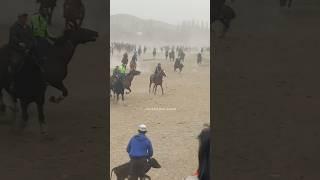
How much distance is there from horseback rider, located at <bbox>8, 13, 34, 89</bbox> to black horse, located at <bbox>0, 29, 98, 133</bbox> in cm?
4

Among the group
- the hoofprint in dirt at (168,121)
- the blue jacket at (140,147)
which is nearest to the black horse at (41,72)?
the blue jacket at (140,147)

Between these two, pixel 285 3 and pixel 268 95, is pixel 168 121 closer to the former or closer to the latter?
pixel 268 95

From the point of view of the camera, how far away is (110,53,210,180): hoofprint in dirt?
10305mm

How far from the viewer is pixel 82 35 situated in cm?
508

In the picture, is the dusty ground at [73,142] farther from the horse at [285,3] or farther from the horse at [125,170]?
the horse at [125,170]

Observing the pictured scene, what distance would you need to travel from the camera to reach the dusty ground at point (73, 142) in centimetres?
511

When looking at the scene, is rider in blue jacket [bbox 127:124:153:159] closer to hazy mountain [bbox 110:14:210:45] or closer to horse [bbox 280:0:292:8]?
horse [bbox 280:0:292:8]

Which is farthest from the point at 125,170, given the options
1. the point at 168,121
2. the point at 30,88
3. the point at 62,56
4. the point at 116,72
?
the point at 116,72

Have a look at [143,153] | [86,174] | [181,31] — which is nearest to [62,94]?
[86,174]

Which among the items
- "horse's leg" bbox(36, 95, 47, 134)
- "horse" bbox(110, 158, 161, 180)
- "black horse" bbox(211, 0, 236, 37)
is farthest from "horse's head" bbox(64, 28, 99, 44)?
"horse" bbox(110, 158, 161, 180)

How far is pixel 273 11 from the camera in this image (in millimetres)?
5078

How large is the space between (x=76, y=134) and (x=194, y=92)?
15422 mm

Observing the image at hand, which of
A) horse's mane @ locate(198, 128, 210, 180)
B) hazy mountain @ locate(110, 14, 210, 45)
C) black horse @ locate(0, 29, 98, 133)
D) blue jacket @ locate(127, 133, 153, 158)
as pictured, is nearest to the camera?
black horse @ locate(0, 29, 98, 133)

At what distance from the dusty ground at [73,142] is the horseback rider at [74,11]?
0.24 metres
